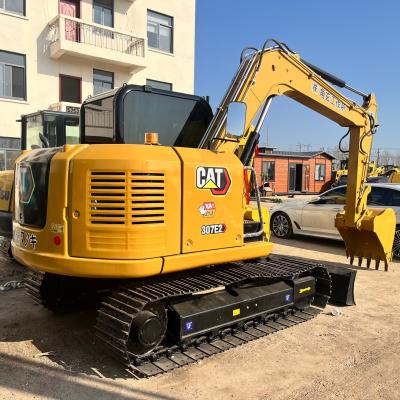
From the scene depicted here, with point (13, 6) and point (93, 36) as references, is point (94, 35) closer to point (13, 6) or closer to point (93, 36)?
point (93, 36)

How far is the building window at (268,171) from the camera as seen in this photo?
32.9m

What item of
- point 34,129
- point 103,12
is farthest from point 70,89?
point 34,129

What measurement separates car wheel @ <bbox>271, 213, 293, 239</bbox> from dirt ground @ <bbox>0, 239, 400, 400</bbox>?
5.77 m

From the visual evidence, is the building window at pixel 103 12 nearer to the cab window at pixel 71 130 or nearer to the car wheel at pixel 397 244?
the cab window at pixel 71 130

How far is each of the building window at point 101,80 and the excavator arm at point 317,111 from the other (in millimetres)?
14172

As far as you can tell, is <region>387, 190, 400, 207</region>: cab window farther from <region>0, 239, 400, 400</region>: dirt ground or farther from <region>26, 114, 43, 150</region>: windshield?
<region>26, 114, 43, 150</region>: windshield

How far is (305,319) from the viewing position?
17.9 ft

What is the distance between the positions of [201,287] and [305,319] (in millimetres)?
1787

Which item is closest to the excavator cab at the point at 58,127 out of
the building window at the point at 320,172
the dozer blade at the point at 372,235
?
the dozer blade at the point at 372,235

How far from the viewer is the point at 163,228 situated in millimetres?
3996

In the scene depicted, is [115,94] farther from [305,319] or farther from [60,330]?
[305,319]

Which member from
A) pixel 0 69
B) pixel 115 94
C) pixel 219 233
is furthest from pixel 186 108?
pixel 0 69

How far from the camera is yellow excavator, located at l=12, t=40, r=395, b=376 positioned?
3.88 meters

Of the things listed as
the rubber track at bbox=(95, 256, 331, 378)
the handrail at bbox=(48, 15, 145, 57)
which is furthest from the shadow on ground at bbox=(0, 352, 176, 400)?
the handrail at bbox=(48, 15, 145, 57)
